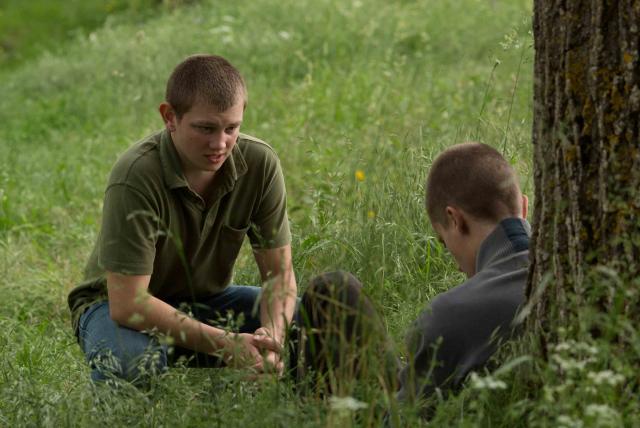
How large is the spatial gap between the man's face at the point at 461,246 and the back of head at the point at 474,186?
34 mm

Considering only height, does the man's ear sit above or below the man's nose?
below

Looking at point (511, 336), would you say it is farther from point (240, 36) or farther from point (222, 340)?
point (240, 36)

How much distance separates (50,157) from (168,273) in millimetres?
4702

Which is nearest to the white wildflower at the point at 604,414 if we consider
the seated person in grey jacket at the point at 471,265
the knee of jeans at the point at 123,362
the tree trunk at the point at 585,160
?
the tree trunk at the point at 585,160

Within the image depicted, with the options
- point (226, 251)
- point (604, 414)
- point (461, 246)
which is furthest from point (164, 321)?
point (604, 414)

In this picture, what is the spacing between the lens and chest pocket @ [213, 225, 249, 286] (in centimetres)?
A: 433

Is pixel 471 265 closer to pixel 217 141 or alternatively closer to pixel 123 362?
pixel 217 141

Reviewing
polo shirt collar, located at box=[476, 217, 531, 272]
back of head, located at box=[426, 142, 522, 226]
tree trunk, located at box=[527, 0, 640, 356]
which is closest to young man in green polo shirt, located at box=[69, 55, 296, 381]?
back of head, located at box=[426, 142, 522, 226]

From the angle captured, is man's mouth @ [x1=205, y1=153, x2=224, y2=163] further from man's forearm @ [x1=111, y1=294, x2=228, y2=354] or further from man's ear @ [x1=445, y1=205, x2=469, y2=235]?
man's ear @ [x1=445, y1=205, x2=469, y2=235]

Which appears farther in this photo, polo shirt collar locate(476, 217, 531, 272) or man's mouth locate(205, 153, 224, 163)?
man's mouth locate(205, 153, 224, 163)

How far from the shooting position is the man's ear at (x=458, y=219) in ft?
11.2

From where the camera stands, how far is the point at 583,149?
2949mm

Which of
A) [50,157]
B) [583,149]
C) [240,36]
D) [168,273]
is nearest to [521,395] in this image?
[583,149]

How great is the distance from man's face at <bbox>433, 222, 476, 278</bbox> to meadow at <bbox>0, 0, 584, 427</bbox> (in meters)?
0.27
